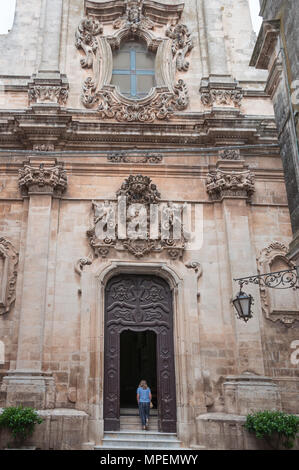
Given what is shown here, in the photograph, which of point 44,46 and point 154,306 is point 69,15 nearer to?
point 44,46

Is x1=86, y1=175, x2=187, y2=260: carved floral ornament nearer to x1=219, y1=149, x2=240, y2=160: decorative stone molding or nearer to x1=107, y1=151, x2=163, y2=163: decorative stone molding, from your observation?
x1=107, y1=151, x2=163, y2=163: decorative stone molding

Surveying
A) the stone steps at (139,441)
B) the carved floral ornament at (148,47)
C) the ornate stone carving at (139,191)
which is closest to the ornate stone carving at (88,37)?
the carved floral ornament at (148,47)

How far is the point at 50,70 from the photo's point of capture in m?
13.0

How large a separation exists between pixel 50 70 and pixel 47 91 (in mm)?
771

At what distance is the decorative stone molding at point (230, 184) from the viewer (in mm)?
11805

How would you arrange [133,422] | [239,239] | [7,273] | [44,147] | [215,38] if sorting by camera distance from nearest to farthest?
[133,422] → [7,273] → [239,239] → [44,147] → [215,38]

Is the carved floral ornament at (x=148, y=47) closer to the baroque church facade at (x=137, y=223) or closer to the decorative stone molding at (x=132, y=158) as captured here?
the baroque church facade at (x=137, y=223)

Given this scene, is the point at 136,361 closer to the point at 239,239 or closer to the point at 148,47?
the point at 239,239

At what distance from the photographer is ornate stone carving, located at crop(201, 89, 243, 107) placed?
42.4ft

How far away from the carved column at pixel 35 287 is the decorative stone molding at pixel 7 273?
40 centimetres

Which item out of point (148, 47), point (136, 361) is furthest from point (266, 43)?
point (136, 361)

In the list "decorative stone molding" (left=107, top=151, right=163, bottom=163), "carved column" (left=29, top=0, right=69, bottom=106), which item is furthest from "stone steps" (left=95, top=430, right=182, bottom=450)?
"carved column" (left=29, top=0, right=69, bottom=106)

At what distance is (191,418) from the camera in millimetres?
10094

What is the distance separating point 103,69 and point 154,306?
6949mm
